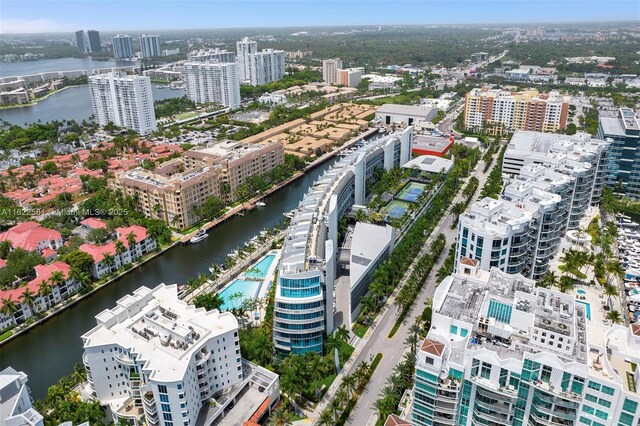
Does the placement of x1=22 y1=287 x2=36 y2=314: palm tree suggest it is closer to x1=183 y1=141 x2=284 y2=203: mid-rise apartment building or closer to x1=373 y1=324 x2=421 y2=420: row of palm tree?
x1=183 y1=141 x2=284 y2=203: mid-rise apartment building

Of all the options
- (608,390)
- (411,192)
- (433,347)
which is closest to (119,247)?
(433,347)

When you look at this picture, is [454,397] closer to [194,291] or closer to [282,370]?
[282,370]

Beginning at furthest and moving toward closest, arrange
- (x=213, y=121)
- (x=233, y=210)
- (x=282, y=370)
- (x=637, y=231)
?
(x=213, y=121) < (x=233, y=210) < (x=637, y=231) < (x=282, y=370)

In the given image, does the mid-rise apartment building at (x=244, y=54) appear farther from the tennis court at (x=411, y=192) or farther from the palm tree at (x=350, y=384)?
the palm tree at (x=350, y=384)

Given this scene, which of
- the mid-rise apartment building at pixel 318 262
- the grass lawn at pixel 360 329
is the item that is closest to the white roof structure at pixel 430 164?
the mid-rise apartment building at pixel 318 262

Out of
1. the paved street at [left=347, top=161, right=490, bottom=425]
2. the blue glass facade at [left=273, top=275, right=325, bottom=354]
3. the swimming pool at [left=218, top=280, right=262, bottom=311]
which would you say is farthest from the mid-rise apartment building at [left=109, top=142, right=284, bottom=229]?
the paved street at [left=347, top=161, right=490, bottom=425]

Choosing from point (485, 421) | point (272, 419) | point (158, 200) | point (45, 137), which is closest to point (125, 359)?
point (272, 419)
